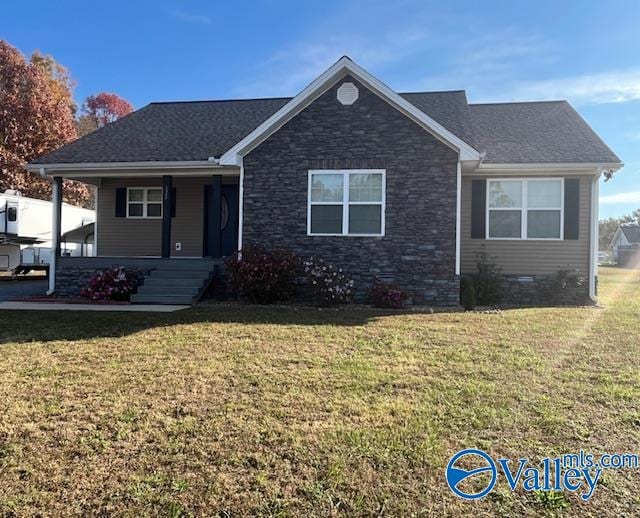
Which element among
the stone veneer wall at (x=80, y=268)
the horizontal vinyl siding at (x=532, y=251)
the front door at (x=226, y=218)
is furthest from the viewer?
the front door at (x=226, y=218)

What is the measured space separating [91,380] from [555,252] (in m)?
11.0

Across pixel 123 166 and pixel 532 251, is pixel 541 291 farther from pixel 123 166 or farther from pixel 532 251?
pixel 123 166

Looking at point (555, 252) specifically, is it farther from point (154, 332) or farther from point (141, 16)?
point (141, 16)

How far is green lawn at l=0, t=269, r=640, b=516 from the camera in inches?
114

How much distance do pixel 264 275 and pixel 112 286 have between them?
3914mm

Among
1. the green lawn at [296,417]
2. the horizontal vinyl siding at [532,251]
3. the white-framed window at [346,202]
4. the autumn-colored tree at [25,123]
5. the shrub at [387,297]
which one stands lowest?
the green lawn at [296,417]

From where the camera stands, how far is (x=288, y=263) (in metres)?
10.7

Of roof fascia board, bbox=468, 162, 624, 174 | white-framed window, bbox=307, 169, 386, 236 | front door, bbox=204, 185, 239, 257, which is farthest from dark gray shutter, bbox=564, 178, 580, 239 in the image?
front door, bbox=204, 185, 239, 257

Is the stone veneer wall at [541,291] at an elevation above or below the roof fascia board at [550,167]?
below

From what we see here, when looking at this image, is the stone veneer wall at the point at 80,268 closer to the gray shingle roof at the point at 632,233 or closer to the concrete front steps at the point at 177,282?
the concrete front steps at the point at 177,282

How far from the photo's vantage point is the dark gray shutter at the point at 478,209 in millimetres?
12195

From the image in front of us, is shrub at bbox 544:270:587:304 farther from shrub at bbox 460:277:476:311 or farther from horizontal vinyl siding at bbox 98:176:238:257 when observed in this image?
horizontal vinyl siding at bbox 98:176:238:257

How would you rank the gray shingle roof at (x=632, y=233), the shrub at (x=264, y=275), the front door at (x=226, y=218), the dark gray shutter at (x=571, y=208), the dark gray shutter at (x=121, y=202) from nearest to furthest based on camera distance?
1. the shrub at (x=264, y=275)
2. the dark gray shutter at (x=571, y=208)
3. the front door at (x=226, y=218)
4. the dark gray shutter at (x=121, y=202)
5. the gray shingle roof at (x=632, y=233)

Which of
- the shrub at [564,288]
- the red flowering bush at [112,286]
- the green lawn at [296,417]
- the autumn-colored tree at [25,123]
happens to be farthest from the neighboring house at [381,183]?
the autumn-colored tree at [25,123]
